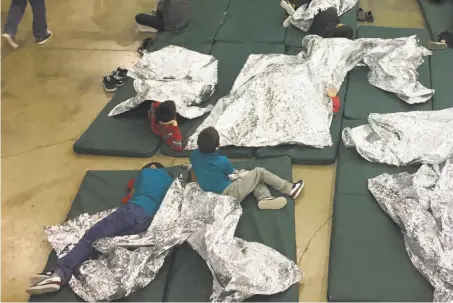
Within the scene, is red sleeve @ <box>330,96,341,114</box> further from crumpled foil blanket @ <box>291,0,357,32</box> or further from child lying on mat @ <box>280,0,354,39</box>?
crumpled foil blanket @ <box>291,0,357,32</box>

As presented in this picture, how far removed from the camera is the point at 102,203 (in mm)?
2986

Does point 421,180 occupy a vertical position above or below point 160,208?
above

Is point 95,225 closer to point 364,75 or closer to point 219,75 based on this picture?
point 219,75

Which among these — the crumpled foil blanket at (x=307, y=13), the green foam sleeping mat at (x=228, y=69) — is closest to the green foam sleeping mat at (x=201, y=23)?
the green foam sleeping mat at (x=228, y=69)

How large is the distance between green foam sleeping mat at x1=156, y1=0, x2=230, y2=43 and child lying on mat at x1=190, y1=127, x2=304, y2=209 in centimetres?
163

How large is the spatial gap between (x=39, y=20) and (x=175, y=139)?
75.8 inches

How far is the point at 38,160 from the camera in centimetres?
342

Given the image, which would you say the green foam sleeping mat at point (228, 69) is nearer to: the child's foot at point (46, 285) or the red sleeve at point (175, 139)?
the red sleeve at point (175, 139)

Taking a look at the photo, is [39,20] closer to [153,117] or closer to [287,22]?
[153,117]

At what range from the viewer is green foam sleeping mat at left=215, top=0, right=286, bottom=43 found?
4250 mm

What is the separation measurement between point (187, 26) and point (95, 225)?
7.43 ft

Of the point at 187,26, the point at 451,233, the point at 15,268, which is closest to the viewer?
the point at 451,233

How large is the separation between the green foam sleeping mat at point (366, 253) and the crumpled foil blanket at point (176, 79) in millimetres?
1089

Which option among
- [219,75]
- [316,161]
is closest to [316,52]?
[219,75]
